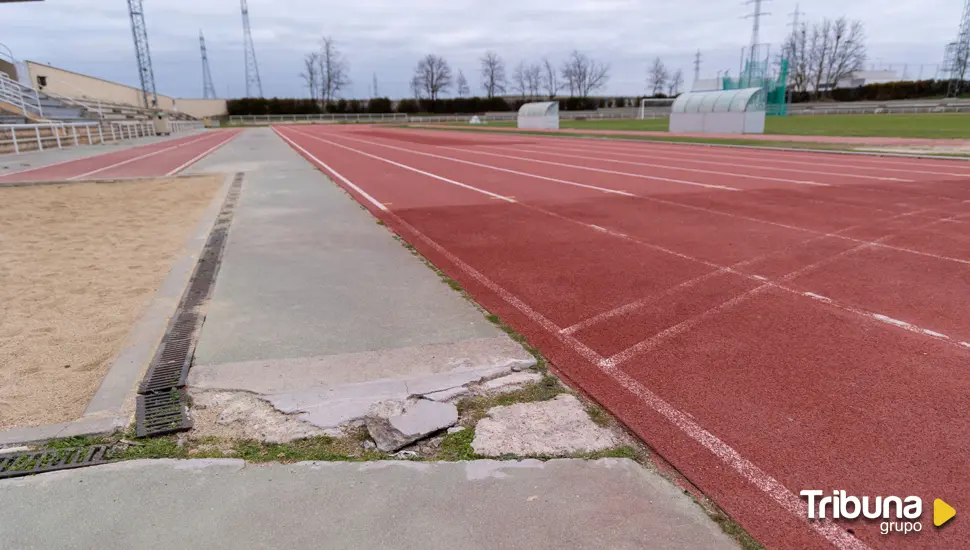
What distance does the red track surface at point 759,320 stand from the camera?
2.98m

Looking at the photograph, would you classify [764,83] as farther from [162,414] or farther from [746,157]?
[162,414]

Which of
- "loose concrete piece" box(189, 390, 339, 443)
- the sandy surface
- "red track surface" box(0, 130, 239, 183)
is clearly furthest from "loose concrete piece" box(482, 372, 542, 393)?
"red track surface" box(0, 130, 239, 183)

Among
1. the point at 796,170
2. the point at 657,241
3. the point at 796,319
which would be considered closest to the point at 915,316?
the point at 796,319

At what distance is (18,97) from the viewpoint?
32.6 m

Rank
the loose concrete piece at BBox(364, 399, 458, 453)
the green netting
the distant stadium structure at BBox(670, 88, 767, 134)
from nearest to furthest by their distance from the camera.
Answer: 1. the loose concrete piece at BBox(364, 399, 458, 453)
2. the distant stadium structure at BBox(670, 88, 767, 134)
3. the green netting

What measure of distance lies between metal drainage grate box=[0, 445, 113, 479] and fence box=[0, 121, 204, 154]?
2727cm

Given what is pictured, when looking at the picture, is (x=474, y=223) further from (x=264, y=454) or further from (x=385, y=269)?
(x=264, y=454)

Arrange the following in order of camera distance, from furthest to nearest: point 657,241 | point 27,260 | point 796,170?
point 796,170
point 657,241
point 27,260

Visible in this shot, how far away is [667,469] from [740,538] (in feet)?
1.77

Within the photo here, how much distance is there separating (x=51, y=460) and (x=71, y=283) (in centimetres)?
398

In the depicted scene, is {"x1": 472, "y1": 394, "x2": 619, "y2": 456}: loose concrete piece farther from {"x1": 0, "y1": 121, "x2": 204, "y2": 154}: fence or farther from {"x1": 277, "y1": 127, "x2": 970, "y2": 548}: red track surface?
{"x1": 0, "y1": 121, "x2": 204, "y2": 154}: fence

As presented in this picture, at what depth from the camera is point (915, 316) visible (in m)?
5.09

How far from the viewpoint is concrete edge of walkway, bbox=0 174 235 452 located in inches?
133

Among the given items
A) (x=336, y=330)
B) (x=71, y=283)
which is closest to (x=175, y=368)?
A: (x=336, y=330)
